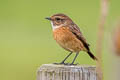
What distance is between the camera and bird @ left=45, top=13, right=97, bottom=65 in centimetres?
619

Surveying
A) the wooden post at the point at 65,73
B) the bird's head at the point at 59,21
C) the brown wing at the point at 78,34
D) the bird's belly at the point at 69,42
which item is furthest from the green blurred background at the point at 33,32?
the wooden post at the point at 65,73

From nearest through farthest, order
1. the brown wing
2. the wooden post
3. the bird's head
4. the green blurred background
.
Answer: the wooden post
the brown wing
the bird's head
the green blurred background

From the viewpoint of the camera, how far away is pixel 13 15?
14547mm

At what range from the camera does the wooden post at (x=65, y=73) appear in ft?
11.6

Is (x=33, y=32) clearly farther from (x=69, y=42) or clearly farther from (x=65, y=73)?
(x=65, y=73)

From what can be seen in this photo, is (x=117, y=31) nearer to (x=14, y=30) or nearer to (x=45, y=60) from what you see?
(x=45, y=60)

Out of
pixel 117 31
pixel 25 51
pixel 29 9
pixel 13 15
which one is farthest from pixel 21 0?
pixel 117 31

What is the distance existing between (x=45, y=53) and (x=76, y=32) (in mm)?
4877

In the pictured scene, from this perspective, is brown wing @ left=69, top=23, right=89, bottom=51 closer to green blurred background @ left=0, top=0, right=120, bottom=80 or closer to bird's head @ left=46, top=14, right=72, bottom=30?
bird's head @ left=46, top=14, right=72, bottom=30

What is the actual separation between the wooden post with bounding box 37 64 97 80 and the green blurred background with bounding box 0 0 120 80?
422 cm

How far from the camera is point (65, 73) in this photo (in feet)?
11.7

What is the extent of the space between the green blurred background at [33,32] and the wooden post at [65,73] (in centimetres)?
422

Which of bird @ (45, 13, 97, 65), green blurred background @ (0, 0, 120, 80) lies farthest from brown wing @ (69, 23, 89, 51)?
green blurred background @ (0, 0, 120, 80)

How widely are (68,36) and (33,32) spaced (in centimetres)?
687
